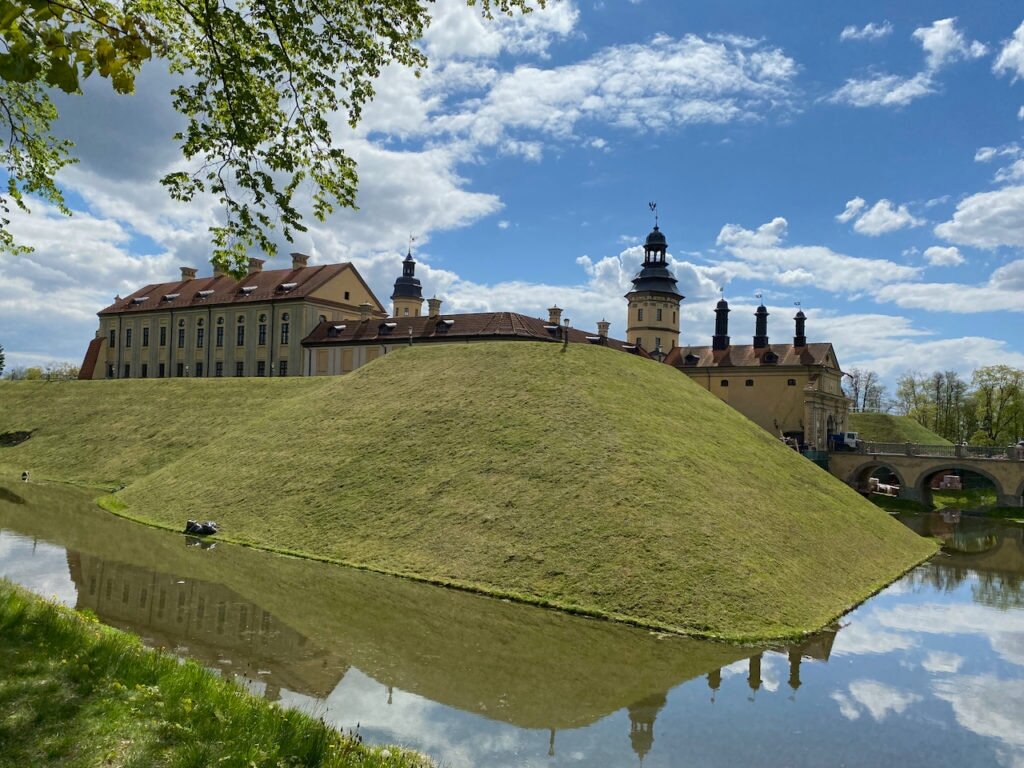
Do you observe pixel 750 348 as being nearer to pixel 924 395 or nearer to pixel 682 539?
pixel 924 395

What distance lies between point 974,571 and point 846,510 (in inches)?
248

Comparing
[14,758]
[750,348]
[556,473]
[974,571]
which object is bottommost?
[974,571]

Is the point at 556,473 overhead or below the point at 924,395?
below

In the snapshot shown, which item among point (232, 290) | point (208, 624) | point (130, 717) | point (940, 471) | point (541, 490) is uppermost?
point (232, 290)

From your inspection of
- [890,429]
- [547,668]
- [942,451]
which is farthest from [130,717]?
[890,429]

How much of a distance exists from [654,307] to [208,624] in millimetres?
79576

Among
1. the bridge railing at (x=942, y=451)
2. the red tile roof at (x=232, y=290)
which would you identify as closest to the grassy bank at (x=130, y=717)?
the red tile roof at (x=232, y=290)

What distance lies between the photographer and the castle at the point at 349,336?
66.3 m

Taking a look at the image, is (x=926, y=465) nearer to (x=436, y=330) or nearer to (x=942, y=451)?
(x=942, y=451)

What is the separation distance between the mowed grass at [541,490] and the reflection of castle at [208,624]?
6103 mm

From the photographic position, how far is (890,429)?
316ft

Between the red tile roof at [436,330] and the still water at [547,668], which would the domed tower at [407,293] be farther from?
the still water at [547,668]

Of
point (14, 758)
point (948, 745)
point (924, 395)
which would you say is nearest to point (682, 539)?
point (948, 745)

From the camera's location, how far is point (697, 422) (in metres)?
38.1
